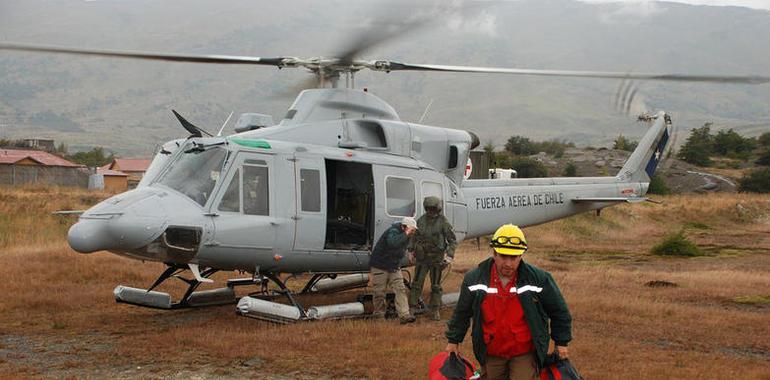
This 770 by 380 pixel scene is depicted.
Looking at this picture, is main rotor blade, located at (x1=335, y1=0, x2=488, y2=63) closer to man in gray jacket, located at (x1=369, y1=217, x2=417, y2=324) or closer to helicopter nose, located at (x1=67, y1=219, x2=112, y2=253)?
man in gray jacket, located at (x1=369, y1=217, x2=417, y2=324)

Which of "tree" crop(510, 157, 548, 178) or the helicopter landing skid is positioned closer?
the helicopter landing skid

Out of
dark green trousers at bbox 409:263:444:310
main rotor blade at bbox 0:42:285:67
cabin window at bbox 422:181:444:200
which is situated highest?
main rotor blade at bbox 0:42:285:67

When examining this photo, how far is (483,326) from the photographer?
17.6 feet

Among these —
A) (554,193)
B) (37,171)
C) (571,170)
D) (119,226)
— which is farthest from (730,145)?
(119,226)

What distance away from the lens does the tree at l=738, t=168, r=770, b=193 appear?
5212cm

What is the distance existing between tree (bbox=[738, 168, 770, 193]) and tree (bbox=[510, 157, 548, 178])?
42.1ft

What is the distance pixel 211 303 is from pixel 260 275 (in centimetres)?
153

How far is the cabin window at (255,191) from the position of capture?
33.4 ft

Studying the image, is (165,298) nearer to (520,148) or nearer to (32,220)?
(32,220)

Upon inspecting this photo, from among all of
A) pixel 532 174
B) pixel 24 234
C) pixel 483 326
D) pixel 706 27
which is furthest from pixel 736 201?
pixel 706 27

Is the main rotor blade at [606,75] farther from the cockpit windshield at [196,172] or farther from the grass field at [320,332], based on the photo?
the grass field at [320,332]

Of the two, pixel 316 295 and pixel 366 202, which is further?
pixel 316 295

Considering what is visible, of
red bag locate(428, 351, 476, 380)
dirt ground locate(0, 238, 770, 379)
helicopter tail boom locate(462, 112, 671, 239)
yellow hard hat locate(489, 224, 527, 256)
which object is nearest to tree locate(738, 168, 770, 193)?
helicopter tail boom locate(462, 112, 671, 239)

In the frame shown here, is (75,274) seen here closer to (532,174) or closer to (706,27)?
(532,174)
